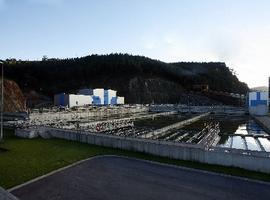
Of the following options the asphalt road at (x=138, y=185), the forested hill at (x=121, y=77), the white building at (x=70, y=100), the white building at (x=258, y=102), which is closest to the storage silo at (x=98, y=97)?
the white building at (x=70, y=100)

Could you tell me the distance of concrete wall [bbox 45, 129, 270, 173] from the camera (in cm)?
1332

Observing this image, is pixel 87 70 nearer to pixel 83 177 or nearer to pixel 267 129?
pixel 267 129

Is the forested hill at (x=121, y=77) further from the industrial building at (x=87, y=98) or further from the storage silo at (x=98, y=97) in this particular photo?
the storage silo at (x=98, y=97)

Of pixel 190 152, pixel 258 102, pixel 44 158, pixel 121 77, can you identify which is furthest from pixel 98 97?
pixel 190 152

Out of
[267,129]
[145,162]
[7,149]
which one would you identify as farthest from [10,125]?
[267,129]

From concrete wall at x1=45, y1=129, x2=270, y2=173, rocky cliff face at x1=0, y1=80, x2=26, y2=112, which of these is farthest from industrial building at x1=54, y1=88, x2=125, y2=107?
concrete wall at x1=45, y1=129, x2=270, y2=173

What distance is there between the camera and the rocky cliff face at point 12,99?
47.6m

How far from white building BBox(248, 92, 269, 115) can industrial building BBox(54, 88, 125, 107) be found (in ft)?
104

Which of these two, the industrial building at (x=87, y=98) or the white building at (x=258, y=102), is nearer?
the white building at (x=258, y=102)

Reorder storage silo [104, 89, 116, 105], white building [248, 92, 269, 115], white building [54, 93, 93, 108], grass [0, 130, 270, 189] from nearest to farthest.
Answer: grass [0, 130, 270, 189], white building [248, 92, 269, 115], white building [54, 93, 93, 108], storage silo [104, 89, 116, 105]

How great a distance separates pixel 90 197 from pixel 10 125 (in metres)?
20.4

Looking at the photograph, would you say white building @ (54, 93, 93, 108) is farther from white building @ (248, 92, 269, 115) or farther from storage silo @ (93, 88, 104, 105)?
white building @ (248, 92, 269, 115)

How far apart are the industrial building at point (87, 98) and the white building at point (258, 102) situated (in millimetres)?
31716

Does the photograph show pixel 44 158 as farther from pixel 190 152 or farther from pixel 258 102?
pixel 258 102
